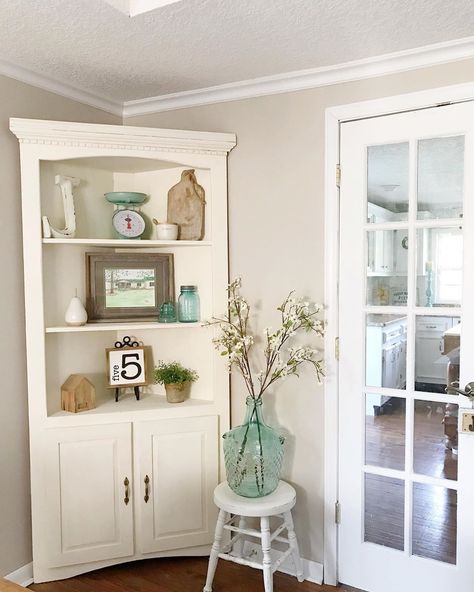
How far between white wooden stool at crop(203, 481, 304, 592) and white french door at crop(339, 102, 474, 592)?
0.85ft

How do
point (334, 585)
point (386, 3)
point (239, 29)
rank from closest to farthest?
1. point (386, 3)
2. point (239, 29)
3. point (334, 585)

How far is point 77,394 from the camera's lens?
254 centimetres

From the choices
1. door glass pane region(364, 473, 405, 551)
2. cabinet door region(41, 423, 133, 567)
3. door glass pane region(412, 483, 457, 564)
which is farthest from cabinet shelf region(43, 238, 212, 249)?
door glass pane region(412, 483, 457, 564)

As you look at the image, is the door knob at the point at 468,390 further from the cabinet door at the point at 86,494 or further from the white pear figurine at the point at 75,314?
the white pear figurine at the point at 75,314

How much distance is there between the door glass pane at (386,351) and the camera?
234 centimetres

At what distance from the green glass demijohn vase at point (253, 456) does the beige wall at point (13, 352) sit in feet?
3.19

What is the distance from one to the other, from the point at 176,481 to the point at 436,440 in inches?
48.2

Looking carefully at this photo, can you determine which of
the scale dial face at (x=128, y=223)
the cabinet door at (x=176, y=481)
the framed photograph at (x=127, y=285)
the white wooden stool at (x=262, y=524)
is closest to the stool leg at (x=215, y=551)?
the white wooden stool at (x=262, y=524)

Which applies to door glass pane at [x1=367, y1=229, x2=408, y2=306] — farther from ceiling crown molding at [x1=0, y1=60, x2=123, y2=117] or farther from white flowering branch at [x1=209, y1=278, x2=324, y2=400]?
ceiling crown molding at [x1=0, y1=60, x2=123, y2=117]

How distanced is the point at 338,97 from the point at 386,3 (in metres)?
0.62

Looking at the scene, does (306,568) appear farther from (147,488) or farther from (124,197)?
(124,197)

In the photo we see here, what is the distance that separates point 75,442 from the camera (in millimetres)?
2496

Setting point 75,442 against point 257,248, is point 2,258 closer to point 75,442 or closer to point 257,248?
point 75,442

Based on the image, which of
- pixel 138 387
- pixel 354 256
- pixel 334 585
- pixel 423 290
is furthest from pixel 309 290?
pixel 334 585
